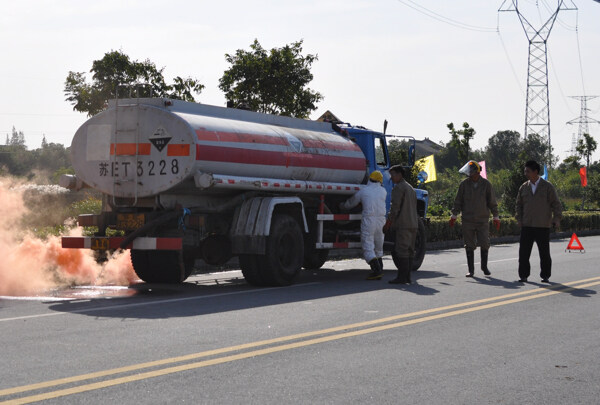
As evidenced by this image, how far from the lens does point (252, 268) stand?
13086 millimetres

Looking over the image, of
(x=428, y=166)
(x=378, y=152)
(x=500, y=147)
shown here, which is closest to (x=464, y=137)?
(x=428, y=166)

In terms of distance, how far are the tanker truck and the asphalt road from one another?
29.9 inches

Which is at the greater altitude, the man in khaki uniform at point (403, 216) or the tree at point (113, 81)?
the tree at point (113, 81)

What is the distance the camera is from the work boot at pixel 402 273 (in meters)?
13.6

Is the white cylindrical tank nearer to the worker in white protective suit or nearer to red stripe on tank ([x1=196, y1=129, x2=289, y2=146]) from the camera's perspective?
red stripe on tank ([x1=196, y1=129, x2=289, y2=146])

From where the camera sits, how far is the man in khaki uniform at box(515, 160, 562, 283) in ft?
46.1

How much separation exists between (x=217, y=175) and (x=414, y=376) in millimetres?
6581

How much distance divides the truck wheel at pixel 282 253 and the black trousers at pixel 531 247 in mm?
3544

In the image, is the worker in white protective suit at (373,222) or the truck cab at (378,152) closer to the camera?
the worker in white protective suit at (373,222)

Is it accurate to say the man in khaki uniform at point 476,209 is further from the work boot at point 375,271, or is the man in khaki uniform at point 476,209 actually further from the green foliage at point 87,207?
the green foliage at point 87,207

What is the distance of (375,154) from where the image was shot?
17031mm

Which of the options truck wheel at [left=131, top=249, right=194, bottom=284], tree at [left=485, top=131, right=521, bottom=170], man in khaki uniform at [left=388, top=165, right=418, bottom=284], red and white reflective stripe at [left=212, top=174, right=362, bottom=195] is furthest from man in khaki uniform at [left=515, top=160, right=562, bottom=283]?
tree at [left=485, top=131, right=521, bottom=170]

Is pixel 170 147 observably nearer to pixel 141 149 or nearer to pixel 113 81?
pixel 141 149

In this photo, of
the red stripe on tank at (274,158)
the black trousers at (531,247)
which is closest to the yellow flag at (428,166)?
the red stripe on tank at (274,158)
